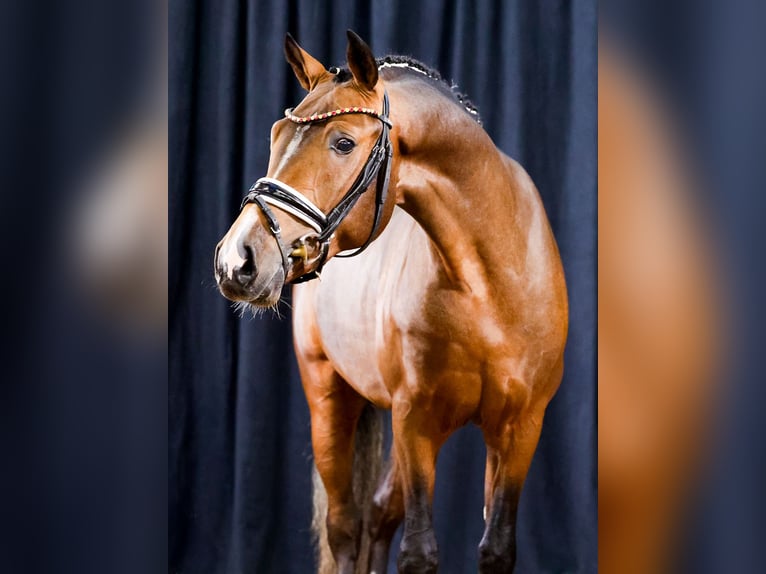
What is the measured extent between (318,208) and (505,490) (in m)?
0.76

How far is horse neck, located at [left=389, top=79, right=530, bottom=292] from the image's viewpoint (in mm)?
1529

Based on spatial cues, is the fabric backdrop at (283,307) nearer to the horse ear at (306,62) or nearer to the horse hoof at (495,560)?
the horse hoof at (495,560)

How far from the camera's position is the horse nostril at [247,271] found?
129 cm

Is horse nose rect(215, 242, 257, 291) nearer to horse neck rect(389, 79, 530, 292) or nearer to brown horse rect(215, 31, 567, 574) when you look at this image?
brown horse rect(215, 31, 567, 574)

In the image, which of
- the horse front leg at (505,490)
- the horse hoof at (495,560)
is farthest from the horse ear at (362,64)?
the horse hoof at (495,560)

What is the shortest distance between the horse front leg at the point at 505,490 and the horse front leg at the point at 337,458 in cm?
47

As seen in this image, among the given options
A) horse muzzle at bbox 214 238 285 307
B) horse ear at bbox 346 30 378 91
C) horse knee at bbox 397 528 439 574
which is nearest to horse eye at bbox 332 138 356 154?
horse ear at bbox 346 30 378 91

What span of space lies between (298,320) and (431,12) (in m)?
0.97

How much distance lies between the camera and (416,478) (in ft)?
5.52

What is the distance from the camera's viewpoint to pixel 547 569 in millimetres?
2375

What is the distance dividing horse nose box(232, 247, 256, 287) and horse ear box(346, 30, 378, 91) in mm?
370
